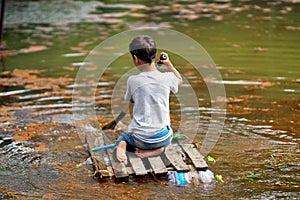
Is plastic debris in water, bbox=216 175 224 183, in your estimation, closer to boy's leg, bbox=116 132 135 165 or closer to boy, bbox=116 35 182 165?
boy, bbox=116 35 182 165

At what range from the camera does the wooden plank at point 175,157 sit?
498cm

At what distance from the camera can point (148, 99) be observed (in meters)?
5.07

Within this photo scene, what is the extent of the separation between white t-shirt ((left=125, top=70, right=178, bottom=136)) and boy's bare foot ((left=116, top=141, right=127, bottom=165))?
184mm

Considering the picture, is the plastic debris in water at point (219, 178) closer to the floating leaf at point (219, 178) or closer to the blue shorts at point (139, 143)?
the floating leaf at point (219, 178)

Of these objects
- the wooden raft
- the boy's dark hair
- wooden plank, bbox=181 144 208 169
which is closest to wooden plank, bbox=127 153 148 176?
the wooden raft

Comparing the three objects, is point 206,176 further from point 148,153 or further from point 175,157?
point 148,153

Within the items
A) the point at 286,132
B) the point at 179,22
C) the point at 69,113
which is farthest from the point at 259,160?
the point at 179,22

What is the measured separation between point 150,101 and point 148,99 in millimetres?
26

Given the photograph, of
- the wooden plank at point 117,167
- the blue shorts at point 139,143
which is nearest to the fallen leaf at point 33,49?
the wooden plank at point 117,167

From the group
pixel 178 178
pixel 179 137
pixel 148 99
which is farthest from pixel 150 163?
pixel 179 137

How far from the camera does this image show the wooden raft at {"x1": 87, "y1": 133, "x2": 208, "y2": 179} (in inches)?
195

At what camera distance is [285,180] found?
15.9 feet

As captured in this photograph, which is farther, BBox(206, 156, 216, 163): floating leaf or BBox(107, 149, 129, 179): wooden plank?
BBox(206, 156, 216, 163): floating leaf

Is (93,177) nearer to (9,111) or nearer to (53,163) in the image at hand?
(53,163)
